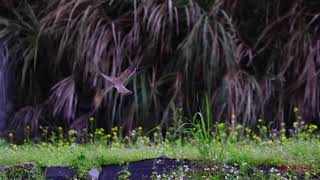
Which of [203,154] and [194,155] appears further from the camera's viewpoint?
[194,155]

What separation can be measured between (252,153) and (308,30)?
321 cm

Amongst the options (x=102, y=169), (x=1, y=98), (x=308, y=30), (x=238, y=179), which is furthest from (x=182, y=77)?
(x=238, y=179)

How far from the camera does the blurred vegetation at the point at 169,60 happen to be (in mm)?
8023

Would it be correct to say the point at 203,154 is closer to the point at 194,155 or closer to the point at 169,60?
the point at 194,155

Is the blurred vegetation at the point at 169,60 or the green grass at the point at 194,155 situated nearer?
the green grass at the point at 194,155

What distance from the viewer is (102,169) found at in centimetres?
534

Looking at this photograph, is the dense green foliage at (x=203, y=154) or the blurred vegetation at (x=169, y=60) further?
the blurred vegetation at (x=169, y=60)

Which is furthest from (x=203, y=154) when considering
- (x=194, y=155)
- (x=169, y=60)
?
(x=169, y=60)

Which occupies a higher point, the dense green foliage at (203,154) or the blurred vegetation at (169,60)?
the blurred vegetation at (169,60)

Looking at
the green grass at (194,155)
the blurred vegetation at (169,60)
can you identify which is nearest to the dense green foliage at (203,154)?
the green grass at (194,155)

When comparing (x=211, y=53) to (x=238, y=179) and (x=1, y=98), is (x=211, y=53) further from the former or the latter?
(x=238, y=179)

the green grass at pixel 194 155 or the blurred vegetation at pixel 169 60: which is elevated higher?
the blurred vegetation at pixel 169 60

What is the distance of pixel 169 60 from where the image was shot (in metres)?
8.45

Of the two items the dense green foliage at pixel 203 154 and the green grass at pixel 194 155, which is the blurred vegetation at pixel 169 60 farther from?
the green grass at pixel 194 155
